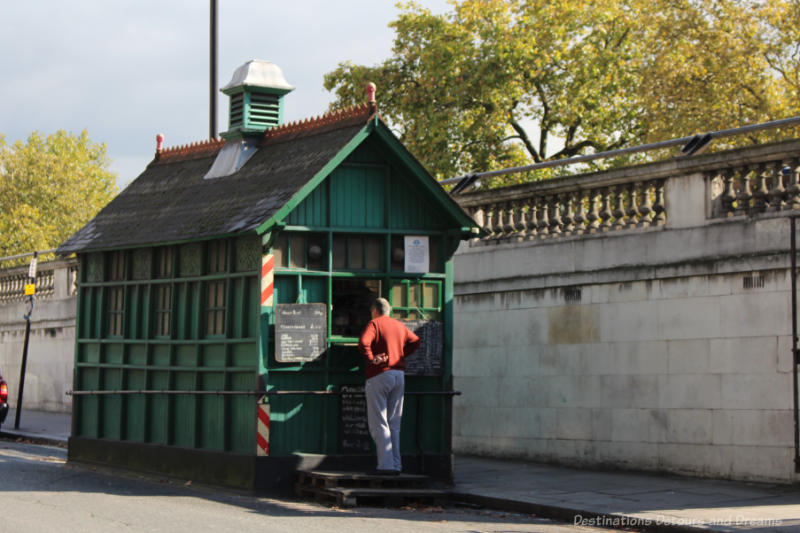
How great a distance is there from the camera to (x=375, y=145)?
47.1 ft

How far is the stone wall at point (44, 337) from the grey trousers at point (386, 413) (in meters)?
15.0

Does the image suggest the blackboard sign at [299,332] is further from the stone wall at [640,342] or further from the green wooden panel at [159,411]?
the stone wall at [640,342]

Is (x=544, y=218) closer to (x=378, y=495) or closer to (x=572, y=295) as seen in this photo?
(x=572, y=295)

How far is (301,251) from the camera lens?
546 inches

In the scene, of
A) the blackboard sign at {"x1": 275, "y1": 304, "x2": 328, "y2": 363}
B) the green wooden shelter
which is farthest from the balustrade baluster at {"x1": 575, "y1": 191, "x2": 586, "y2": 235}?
the blackboard sign at {"x1": 275, "y1": 304, "x2": 328, "y2": 363}

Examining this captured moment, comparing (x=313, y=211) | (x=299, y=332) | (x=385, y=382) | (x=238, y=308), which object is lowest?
(x=385, y=382)

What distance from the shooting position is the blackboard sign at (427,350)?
1416cm

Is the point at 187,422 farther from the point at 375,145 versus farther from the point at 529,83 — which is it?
the point at 529,83

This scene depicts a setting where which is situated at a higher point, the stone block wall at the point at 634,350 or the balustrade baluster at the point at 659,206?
the balustrade baluster at the point at 659,206

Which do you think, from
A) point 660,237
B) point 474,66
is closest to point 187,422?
point 660,237

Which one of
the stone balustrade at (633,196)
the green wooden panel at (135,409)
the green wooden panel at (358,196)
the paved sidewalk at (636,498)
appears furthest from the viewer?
the green wooden panel at (135,409)

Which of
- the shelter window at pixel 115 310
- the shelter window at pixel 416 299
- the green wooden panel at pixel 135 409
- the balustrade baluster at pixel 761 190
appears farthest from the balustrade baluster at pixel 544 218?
the shelter window at pixel 115 310

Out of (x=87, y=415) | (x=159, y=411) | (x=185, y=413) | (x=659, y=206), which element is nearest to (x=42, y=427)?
(x=87, y=415)

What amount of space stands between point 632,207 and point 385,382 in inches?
164
